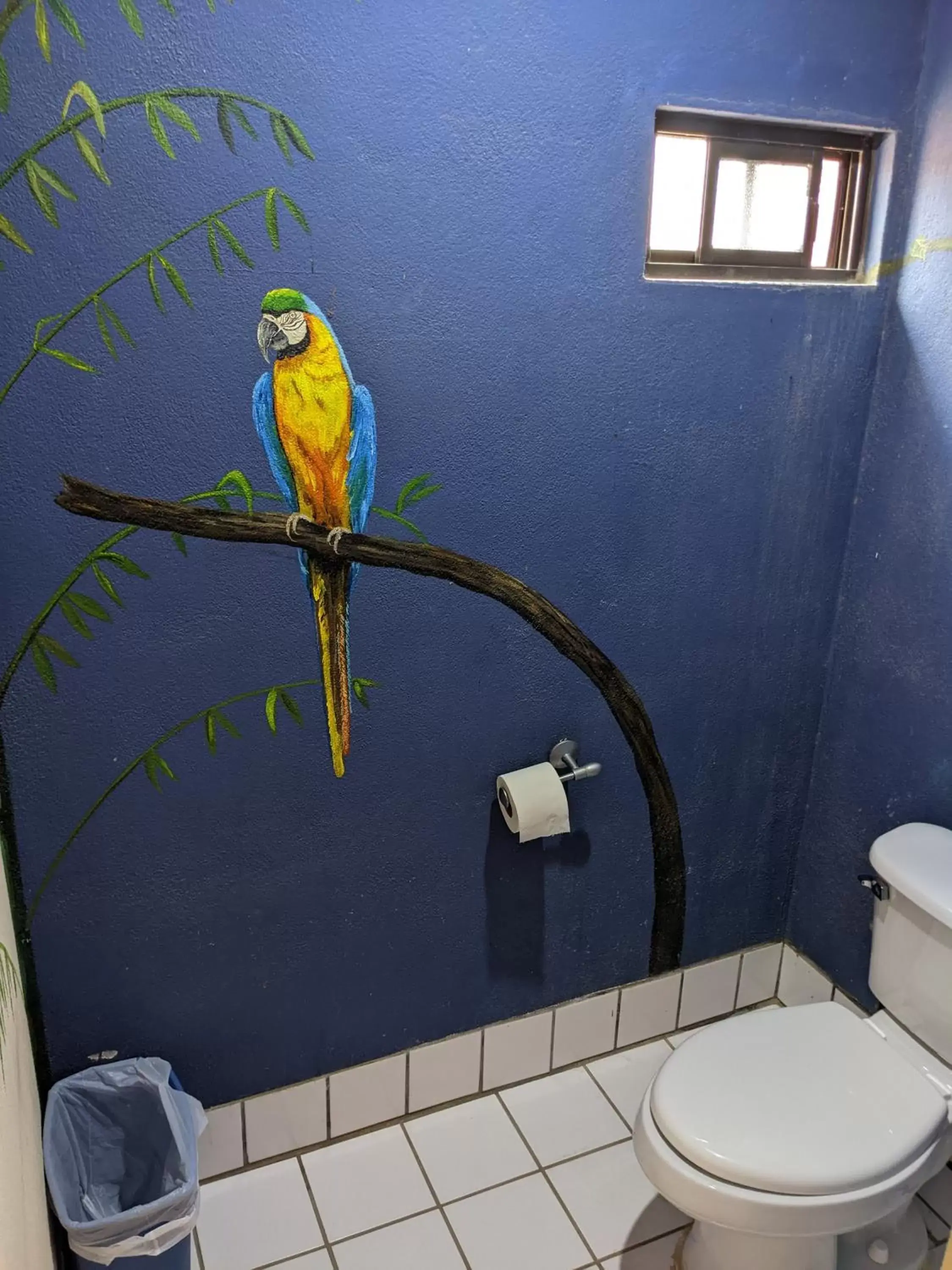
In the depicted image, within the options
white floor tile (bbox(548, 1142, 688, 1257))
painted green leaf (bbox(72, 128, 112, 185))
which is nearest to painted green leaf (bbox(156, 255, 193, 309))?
painted green leaf (bbox(72, 128, 112, 185))

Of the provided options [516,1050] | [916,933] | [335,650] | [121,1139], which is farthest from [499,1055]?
[335,650]

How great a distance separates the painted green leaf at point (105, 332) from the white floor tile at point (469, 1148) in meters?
1.55

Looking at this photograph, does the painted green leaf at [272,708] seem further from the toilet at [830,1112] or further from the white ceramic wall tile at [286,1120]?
the toilet at [830,1112]

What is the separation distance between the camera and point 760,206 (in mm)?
1729

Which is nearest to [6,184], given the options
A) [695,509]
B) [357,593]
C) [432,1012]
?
[357,593]

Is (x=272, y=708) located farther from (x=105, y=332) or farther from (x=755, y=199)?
(x=755, y=199)

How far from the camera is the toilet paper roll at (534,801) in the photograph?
1.75 metres

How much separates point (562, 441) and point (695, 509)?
31 centimetres

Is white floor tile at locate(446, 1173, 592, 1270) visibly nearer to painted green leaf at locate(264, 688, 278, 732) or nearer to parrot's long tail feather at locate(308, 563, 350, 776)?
parrot's long tail feather at locate(308, 563, 350, 776)

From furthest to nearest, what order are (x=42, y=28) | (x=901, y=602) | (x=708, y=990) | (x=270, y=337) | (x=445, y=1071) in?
(x=708, y=990) → (x=445, y=1071) → (x=901, y=602) → (x=270, y=337) → (x=42, y=28)

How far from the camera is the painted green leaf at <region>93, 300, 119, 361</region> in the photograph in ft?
4.30

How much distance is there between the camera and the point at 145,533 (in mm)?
1431

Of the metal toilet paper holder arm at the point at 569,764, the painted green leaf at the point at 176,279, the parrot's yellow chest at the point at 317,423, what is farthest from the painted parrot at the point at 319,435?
the metal toilet paper holder arm at the point at 569,764

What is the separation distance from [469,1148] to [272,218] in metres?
1.71
